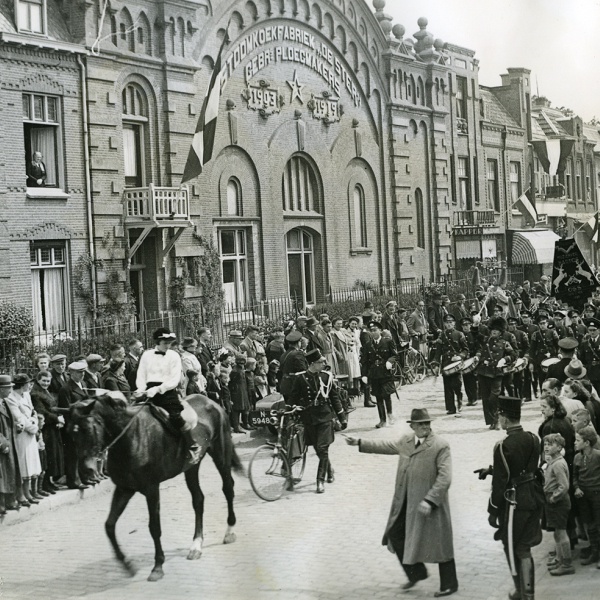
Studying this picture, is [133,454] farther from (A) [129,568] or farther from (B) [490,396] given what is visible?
(B) [490,396]

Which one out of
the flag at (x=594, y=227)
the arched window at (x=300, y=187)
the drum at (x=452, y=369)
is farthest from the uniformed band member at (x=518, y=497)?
the arched window at (x=300, y=187)

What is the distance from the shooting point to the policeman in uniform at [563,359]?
13877 mm

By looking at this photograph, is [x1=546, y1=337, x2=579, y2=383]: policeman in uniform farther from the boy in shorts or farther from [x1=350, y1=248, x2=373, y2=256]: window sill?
[x1=350, y1=248, x2=373, y2=256]: window sill

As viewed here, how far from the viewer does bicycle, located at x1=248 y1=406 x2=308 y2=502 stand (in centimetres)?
1246

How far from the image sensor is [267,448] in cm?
1256

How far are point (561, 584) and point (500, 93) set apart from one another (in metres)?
37.5

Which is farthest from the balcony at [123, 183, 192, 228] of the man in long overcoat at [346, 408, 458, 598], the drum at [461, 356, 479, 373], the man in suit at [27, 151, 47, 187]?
the man in long overcoat at [346, 408, 458, 598]

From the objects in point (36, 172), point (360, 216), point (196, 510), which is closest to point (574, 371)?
point (196, 510)

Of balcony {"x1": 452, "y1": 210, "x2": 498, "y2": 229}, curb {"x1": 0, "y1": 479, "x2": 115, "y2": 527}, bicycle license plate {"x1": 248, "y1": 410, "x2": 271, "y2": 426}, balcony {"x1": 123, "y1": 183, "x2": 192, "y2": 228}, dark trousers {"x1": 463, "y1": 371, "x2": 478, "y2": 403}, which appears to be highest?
balcony {"x1": 452, "y1": 210, "x2": 498, "y2": 229}

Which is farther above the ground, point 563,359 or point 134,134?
point 134,134

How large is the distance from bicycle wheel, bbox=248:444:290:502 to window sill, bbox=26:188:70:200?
11089mm

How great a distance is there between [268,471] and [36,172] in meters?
11.9

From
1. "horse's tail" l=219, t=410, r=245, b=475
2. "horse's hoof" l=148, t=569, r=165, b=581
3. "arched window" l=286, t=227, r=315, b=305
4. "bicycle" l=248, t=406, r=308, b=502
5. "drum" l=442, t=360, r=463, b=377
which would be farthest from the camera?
"arched window" l=286, t=227, r=315, b=305

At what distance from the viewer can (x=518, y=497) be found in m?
8.27
